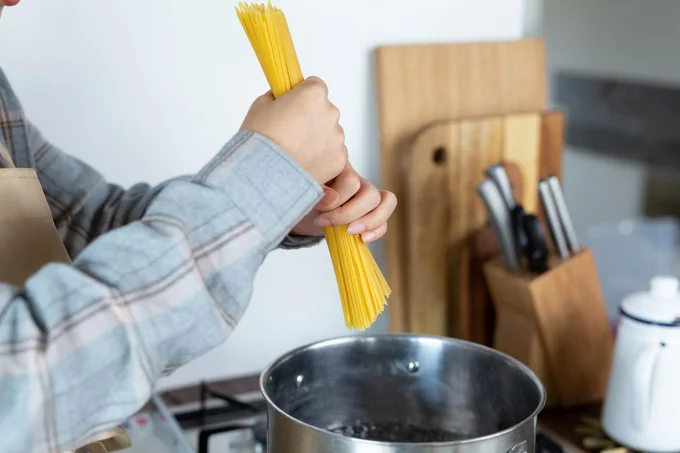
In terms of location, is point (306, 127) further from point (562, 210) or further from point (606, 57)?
point (606, 57)

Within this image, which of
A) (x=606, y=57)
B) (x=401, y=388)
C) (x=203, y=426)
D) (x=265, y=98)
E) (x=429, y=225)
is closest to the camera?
(x=265, y=98)

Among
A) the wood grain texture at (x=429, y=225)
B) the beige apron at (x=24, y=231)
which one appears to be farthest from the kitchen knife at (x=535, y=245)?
the beige apron at (x=24, y=231)

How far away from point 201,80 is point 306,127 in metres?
0.38

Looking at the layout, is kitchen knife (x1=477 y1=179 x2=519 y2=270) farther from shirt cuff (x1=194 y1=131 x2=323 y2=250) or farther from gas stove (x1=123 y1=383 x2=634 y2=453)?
shirt cuff (x1=194 y1=131 x2=323 y2=250)

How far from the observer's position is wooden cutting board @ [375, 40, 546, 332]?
95 cm

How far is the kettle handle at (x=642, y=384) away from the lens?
77cm

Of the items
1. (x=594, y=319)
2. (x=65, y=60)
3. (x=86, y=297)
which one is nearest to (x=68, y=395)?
(x=86, y=297)

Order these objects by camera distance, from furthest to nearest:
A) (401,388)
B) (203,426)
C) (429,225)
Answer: (429,225) < (203,426) < (401,388)

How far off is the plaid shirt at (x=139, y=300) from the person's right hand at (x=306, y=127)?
2 centimetres

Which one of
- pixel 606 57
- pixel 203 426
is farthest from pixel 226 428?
pixel 606 57

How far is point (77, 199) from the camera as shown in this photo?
76 cm

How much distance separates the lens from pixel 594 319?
917mm

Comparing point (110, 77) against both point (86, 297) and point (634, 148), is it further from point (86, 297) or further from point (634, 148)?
point (634, 148)

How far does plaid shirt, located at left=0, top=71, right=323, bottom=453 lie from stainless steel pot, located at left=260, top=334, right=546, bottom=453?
0.58 ft
